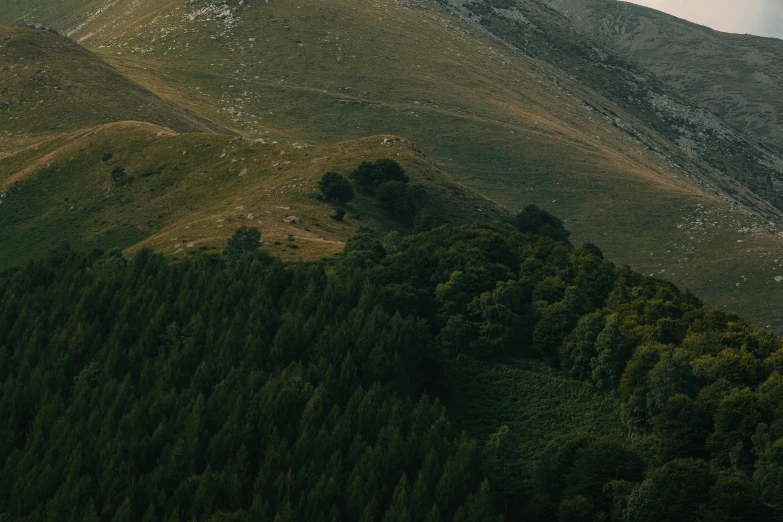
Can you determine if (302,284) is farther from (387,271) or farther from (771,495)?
(771,495)

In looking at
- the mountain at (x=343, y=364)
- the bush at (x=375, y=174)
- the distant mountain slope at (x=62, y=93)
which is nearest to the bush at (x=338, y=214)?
the mountain at (x=343, y=364)

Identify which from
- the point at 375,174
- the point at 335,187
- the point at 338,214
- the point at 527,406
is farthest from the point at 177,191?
the point at 527,406

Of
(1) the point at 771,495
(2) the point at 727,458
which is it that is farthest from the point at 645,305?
(1) the point at 771,495

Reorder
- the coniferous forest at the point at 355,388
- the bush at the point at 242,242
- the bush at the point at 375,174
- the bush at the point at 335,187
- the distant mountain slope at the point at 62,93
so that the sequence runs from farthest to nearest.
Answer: the distant mountain slope at the point at 62,93
the bush at the point at 375,174
the bush at the point at 335,187
the bush at the point at 242,242
the coniferous forest at the point at 355,388

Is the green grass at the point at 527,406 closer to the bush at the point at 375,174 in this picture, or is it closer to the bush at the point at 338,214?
the bush at the point at 338,214

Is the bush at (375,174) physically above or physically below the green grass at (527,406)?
above

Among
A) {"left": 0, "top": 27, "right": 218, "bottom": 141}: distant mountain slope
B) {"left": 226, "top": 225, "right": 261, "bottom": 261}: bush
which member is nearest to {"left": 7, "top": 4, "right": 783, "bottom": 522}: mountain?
{"left": 226, "top": 225, "right": 261, "bottom": 261}: bush
